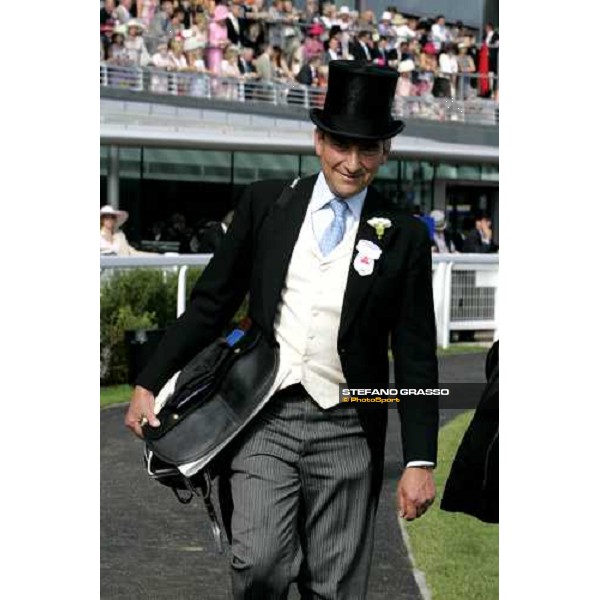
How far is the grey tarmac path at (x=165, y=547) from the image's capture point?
7.11m

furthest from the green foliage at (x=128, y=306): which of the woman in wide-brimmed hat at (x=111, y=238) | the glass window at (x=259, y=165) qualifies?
the glass window at (x=259, y=165)

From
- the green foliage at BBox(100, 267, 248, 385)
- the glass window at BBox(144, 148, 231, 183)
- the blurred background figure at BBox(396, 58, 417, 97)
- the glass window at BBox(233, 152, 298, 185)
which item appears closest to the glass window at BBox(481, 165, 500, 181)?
the blurred background figure at BBox(396, 58, 417, 97)

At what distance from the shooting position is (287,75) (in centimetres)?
2781

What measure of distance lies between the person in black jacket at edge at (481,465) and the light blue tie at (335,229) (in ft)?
2.03

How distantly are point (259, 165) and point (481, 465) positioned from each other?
22705 mm

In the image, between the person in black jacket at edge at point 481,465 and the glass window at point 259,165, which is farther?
the glass window at point 259,165

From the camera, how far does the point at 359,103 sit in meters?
4.93

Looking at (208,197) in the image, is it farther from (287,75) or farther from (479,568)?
(479,568)

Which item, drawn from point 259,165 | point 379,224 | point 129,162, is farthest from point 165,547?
point 259,165

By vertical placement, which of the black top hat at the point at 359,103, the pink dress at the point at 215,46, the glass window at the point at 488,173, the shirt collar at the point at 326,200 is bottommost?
the glass window at the point at 488,173

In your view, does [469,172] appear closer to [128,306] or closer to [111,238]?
[111,238]

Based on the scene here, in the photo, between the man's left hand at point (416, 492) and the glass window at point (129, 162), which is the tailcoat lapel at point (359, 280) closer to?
the man's left hand at point (416, 492)
